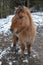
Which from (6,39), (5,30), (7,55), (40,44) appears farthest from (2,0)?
(7,55)

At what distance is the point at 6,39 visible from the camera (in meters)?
9.64

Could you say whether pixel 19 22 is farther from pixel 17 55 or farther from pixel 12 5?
pixel 12 5

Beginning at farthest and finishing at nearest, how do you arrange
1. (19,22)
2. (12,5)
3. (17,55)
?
(12,5), (17,55), (19,22)

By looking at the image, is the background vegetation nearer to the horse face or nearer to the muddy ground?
the muddy ground

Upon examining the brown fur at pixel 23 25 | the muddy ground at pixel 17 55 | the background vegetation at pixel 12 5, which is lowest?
the background vegetation at pixel 12 5

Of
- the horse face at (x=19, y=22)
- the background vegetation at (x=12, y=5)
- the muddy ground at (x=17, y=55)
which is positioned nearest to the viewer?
the horse face at (x=19, y=22)

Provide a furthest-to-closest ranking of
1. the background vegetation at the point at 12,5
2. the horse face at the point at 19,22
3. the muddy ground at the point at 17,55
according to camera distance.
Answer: the background vegetation at the point at 12,5 → the muddy ground at the point at 17,55 → the horse face at the point at 19,22

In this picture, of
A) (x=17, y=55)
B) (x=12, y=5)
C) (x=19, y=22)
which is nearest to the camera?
(x=19, y=22)

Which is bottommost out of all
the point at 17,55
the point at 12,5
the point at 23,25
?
the point at 12,5

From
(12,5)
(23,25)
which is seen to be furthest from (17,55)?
(12,5)

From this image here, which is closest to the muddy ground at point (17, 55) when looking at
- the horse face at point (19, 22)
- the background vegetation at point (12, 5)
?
the horse face at point (19, 22)

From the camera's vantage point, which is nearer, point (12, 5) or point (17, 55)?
point (17, 55)

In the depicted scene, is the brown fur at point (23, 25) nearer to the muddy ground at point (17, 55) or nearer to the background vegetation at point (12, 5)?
the muddy ground at point (17, 55)

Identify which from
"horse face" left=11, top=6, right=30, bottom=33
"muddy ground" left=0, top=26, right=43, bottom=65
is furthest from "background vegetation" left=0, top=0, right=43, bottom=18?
"horse face" left=11, top=6, right=30, bottom=33
